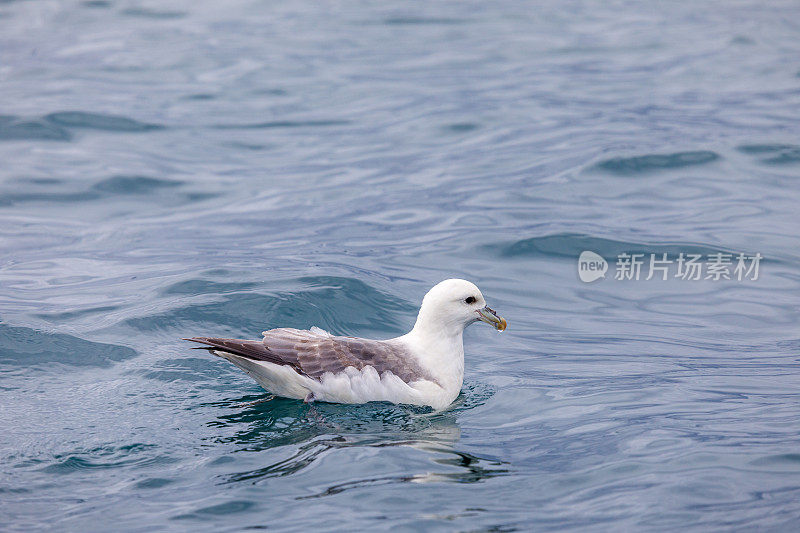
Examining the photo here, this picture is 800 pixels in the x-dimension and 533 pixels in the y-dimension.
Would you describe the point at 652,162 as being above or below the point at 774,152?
below

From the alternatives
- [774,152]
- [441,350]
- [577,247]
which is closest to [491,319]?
[441,350]

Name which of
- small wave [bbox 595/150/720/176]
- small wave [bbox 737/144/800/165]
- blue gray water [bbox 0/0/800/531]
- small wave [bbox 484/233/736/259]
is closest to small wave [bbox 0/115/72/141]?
blue gray water [bbox 0/0/800/531]

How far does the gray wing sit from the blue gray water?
328 millimetres

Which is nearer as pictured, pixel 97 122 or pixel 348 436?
pixel 348 436

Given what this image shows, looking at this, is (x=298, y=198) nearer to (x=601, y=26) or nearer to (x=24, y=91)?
(x=24, y=91)

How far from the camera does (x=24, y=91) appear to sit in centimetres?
1767

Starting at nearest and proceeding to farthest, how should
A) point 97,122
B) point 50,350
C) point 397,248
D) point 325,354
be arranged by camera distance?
point 325,354 → point 50,350 → point 397,248 → point 97,122

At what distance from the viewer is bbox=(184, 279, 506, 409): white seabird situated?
7609 millimetres

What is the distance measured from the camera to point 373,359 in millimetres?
7734
